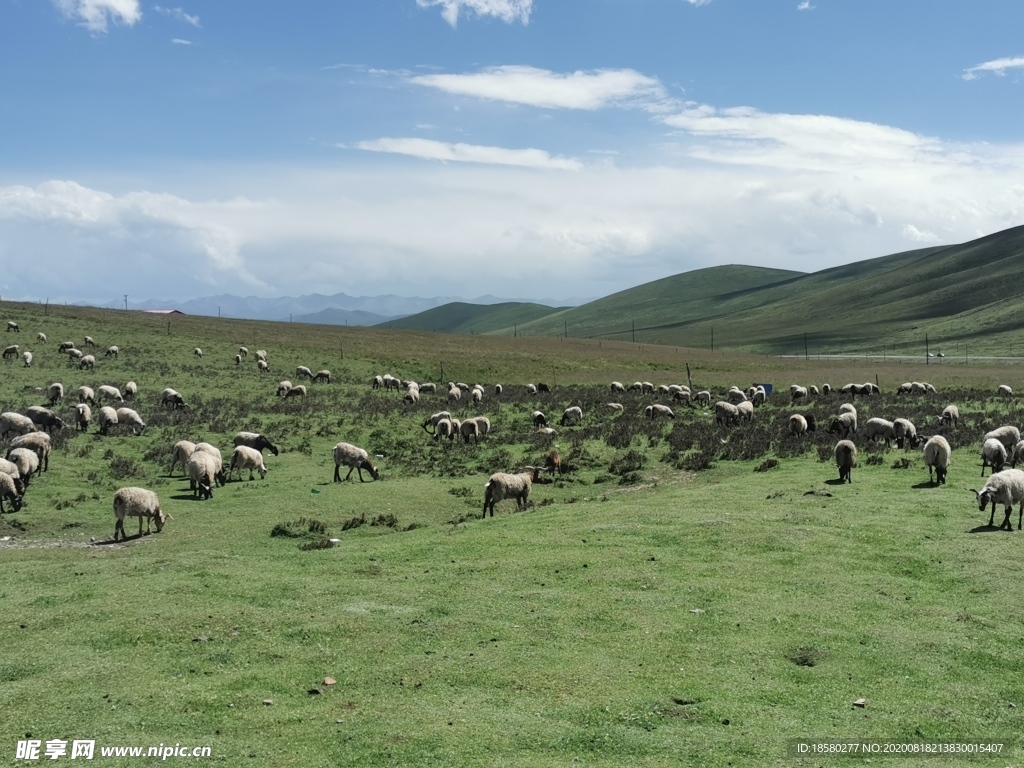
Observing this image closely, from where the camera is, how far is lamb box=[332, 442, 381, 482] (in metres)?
27.0

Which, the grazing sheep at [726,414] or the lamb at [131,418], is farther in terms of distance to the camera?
the grazing sheep at [726,414]

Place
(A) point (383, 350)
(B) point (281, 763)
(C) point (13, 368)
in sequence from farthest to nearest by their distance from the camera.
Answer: (A) point (383, 350), (C) point (13, 368), (B) point (281, 763)

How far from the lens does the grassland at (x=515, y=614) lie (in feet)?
28.2

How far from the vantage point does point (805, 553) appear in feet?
52.2

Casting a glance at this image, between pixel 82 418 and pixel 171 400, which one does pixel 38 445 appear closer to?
pixel 82 418

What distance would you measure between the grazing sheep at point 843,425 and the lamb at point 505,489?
18.3 meters

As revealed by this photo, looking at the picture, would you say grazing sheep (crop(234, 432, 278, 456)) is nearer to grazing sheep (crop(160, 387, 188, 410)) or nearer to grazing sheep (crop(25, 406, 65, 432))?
grazing sheep (crop(25, 406, 65, 432))

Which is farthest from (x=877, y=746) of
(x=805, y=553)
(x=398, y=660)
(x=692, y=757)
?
(x=805, y=553)

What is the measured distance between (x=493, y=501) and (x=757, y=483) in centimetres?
869

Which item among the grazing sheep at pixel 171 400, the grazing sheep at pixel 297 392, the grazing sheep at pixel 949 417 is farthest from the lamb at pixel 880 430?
the grazing sheep at pixel 171 400

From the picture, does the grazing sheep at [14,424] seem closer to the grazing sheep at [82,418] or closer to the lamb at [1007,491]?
the grazing sheep at [82,418]

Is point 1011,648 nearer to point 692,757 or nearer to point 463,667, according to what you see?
point 692,757

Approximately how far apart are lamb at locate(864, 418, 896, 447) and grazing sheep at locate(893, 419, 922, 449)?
0.23m

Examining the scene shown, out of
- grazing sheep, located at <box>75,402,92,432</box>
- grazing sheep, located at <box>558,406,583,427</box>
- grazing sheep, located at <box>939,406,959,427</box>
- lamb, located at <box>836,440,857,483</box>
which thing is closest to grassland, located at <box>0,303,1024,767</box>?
lamb, located at <box>836,440,857,483</box>
